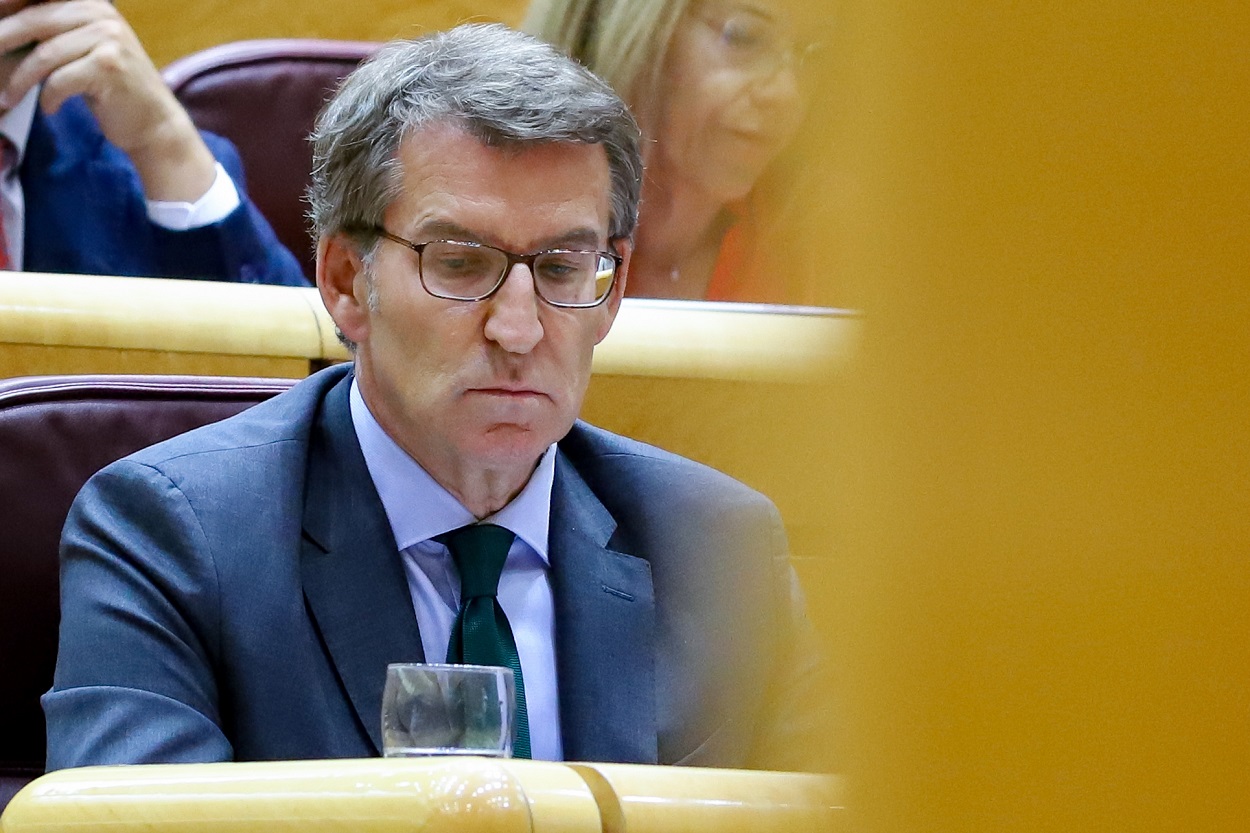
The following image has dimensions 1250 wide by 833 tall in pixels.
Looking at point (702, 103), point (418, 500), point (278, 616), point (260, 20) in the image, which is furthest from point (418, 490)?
point (260, 20)

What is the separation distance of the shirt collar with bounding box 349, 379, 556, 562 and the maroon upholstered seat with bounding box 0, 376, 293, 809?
12 cm

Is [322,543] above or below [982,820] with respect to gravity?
below

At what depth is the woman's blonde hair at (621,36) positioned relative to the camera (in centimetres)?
90

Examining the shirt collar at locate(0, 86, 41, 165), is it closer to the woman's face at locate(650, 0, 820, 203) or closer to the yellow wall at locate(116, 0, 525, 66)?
the yellow wall at locate(116, 0, 525, 66)

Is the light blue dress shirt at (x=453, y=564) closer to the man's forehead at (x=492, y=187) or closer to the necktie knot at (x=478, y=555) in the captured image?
the necktie knot at (x=478, y=555)

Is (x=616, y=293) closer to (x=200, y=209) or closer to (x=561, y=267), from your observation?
(x=561, y=267)

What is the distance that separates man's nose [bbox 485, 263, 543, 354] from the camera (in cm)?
88

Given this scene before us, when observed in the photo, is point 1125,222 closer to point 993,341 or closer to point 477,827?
point 993,341

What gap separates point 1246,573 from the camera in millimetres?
88

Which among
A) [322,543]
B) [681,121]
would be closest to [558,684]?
[322,543]

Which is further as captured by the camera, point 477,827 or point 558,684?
point 558,684

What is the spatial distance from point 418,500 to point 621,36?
36 centimetres

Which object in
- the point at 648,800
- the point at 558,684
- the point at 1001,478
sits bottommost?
the point at 558,684

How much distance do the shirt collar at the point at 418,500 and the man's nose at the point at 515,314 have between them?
0.09 meters
